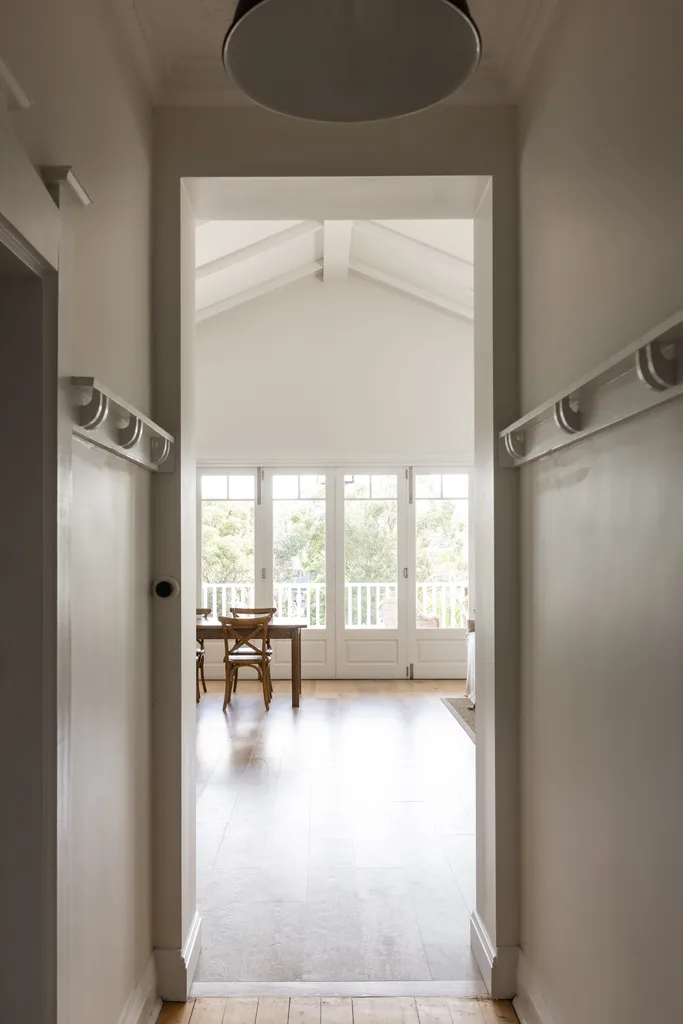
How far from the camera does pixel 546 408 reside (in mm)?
2080

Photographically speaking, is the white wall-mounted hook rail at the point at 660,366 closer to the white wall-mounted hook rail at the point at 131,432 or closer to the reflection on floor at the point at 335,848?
the white wall-mounted hook rail at the point at 131,432

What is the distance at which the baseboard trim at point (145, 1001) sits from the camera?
2380 millimetres

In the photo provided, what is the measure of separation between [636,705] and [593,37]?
1.57 metres

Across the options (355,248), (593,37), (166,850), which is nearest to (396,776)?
(166,850)

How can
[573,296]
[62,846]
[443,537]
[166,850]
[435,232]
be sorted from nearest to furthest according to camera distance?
1. [62,846]
2. [573,296]
3. [166,850]
4. [435,232]
5. [443,537]

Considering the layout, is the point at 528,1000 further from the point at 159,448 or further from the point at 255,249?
the point at 255,249

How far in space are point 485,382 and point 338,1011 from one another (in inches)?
84.4

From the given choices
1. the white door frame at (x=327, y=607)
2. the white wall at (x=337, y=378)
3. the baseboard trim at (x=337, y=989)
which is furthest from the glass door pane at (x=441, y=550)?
the baseboard trim at (x=337, y=989)

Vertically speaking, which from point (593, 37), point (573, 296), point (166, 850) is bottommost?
point (166, 850)

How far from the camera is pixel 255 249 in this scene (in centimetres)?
762

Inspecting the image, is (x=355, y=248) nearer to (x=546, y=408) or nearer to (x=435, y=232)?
(x=435, y=232)

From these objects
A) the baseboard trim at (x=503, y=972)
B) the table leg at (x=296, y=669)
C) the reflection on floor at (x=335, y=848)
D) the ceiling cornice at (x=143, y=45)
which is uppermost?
the ceiling cornice at (x=143, y=45)

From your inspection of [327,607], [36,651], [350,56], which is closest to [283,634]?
[327,607]

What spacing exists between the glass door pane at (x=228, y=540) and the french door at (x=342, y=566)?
0.04 feet
